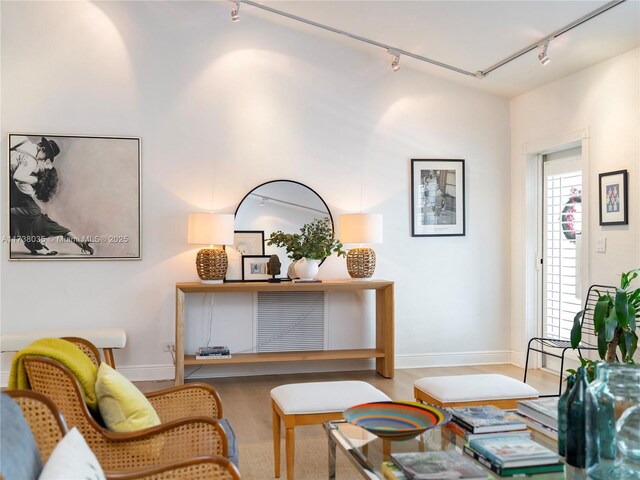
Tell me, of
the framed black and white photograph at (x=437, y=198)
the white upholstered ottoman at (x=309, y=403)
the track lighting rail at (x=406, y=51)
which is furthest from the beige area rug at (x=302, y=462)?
the track lighting rail at (x=406, y=51)

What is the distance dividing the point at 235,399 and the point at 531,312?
2.83m

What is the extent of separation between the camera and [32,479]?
5.28ft

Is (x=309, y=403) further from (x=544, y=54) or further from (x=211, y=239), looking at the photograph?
(x=544, y=54)

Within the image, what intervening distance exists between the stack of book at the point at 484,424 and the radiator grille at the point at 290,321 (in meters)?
3.22

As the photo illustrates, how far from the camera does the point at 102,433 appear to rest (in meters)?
2.22

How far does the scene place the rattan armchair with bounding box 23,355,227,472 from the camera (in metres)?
2.20

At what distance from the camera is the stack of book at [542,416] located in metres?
2.39

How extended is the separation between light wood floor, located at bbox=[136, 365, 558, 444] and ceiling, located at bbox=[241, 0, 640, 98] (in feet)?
8.27

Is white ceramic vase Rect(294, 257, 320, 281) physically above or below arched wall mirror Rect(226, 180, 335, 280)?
below

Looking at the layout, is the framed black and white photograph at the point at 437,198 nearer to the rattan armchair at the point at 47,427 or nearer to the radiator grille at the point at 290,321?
the radiator grille at the point at 290,321

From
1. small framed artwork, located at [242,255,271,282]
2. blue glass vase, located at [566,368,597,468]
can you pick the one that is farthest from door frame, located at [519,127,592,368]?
blue glass vase, located at [566,368,597,468]

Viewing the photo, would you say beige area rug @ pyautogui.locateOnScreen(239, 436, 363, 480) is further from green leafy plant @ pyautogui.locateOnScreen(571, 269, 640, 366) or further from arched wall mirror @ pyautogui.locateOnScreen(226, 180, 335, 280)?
arched wall mirror @ pyautogui.locateOnScreen(226, 180, 335, 280)

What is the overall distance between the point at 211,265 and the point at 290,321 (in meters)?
0.93

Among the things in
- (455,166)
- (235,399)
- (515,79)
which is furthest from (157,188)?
(515,79)
